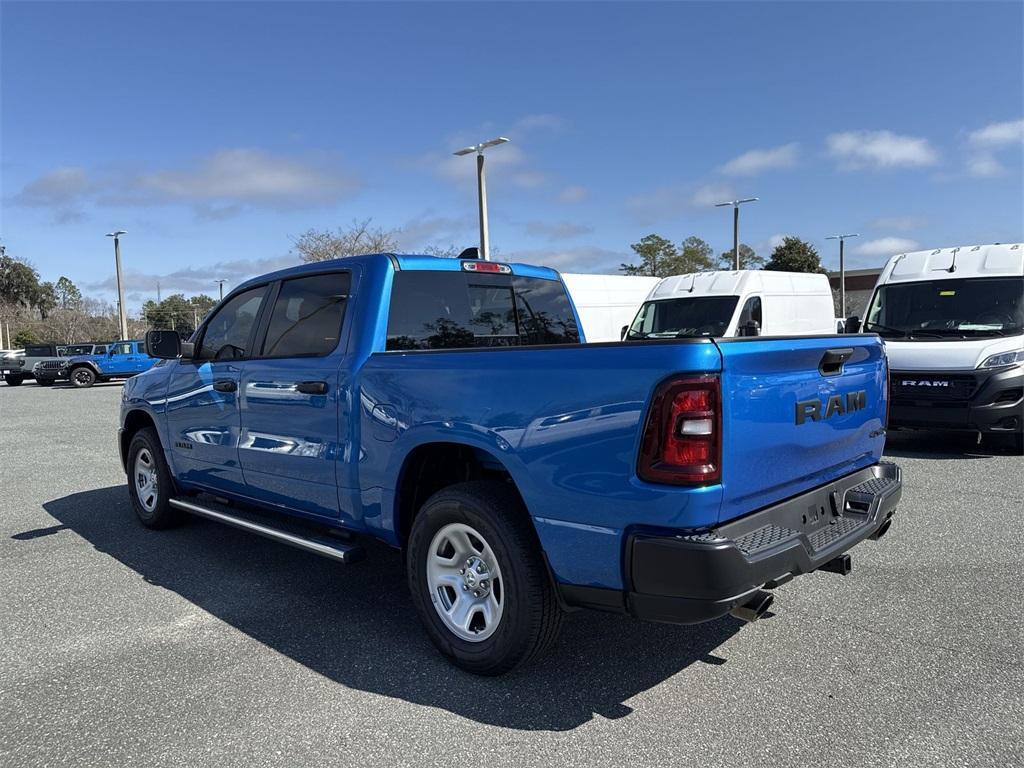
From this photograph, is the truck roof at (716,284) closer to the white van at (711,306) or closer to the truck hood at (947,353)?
the white van at (711,306)

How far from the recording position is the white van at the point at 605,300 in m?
20.7

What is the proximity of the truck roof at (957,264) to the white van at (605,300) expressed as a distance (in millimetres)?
10621

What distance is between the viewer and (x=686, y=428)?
2.66 m

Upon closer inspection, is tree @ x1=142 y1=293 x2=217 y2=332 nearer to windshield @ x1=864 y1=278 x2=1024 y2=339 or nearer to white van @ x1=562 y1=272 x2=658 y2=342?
white van @ x1=562 y1=272 x2=658 y2=342

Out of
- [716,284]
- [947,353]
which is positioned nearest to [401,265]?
[947,353]

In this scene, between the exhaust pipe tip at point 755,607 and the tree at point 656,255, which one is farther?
the tree at point 656,255

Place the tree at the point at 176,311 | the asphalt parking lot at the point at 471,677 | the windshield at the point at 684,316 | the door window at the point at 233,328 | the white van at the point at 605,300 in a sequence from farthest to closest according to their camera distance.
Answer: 1. the tree at the point at 176,311
2. the white van at the point at 605,300
3. the windshield at the point at 684,316
4. the door window at the point at 233,328
5. the asphalt parking lot at the point at 471,677

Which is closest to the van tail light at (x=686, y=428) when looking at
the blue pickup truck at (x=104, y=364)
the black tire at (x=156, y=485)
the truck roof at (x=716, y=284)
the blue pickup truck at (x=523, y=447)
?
the blue pickup truck at (x=523, y=447)

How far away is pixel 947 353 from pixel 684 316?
18.7ft

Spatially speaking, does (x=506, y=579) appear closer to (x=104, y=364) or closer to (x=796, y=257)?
(x=104, y=364)

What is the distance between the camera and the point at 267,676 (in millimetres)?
3416

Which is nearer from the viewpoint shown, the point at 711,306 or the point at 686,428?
the point at 686,428

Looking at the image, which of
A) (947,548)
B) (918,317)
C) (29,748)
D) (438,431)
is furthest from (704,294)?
(29,748)

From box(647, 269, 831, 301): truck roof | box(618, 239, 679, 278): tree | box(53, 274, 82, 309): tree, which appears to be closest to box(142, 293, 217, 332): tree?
box(53, 274, 82, 309): tree
